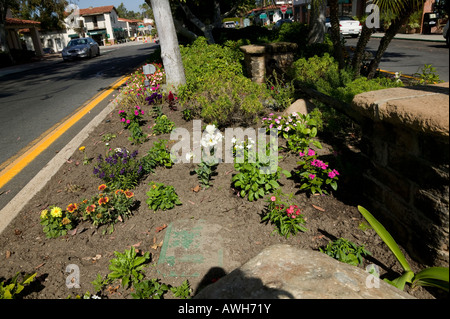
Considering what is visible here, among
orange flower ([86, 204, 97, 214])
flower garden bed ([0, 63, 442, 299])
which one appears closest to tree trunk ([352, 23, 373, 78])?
flower garden bed ([0, 63, 442, 299])

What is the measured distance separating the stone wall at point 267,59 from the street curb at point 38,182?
11.1 ft

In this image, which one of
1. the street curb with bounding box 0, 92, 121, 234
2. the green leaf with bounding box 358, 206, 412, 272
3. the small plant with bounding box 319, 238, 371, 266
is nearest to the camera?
the green leaf with bounding box 358, 206, 412, 272

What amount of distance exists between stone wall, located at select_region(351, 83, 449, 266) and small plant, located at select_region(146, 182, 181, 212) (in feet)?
5.80

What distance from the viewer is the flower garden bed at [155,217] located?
2434 mm

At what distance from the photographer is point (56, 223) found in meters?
2.87

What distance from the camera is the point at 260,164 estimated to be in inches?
123

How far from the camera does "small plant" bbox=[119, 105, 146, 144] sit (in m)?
4.41

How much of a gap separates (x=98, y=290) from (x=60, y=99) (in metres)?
8.14

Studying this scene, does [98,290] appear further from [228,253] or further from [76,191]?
[76,191]

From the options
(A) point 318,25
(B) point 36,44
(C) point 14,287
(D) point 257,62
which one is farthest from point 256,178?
(B) point 36,44

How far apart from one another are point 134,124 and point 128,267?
8.99 feet

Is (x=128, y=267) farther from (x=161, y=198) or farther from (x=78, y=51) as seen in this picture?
(x=78, y=51)

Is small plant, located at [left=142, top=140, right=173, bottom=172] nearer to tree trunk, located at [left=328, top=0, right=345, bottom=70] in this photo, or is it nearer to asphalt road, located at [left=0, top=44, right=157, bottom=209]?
asphalt road, located at [left=0, top=44, right=157, bottom=209]

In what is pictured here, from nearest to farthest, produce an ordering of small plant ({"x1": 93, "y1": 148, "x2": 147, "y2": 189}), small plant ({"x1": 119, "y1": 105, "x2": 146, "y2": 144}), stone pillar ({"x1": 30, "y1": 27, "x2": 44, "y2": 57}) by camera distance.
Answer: small plant ({"x1": 93, "y1": 148, "x2": 147, "y2": 189}), small plant ({"x1": 119, "y1": 105, "x2": 146, "y2": 144}), stone pillar ({"x1": 30, "y1": 27, "x2": 44, "y2": 57})
